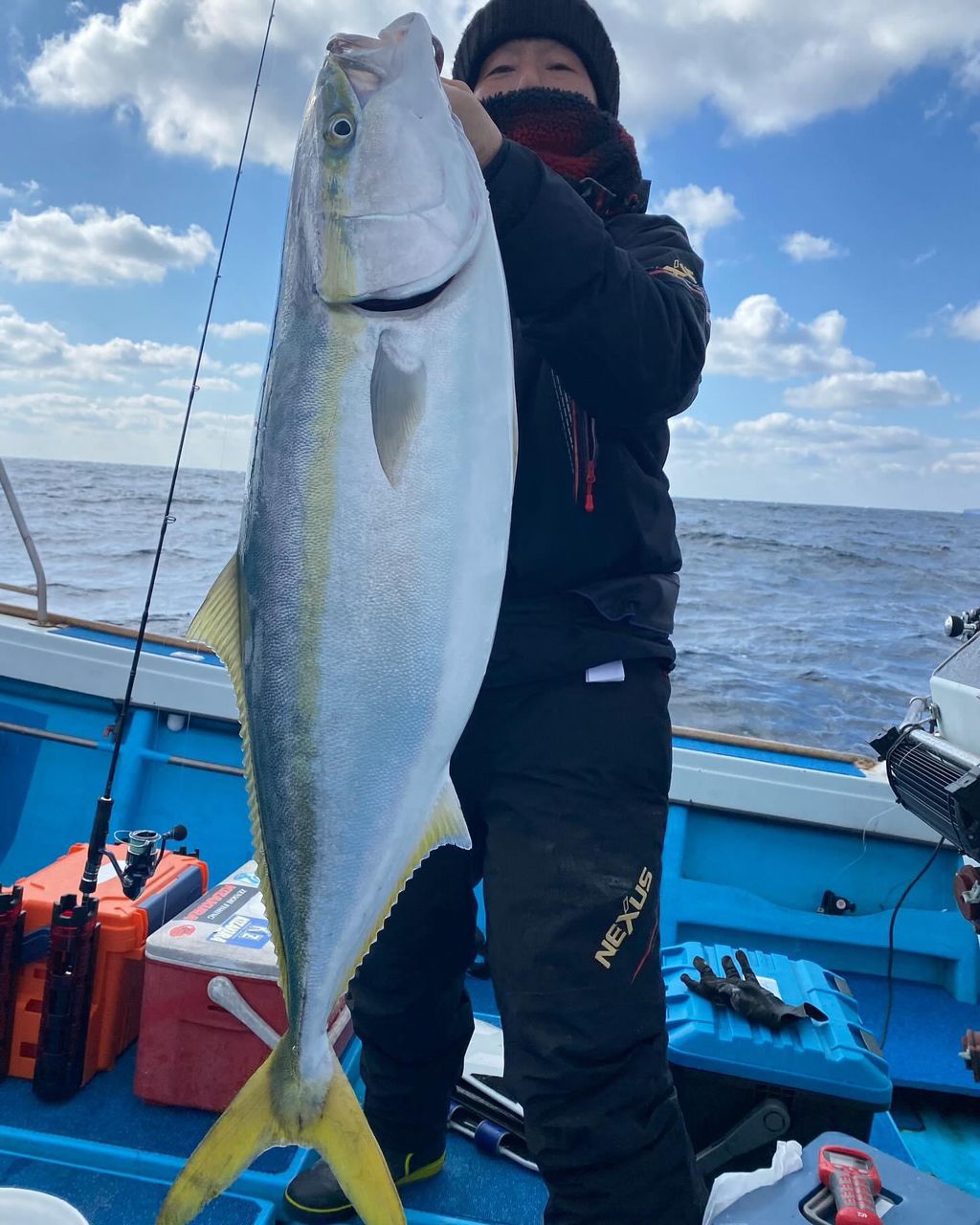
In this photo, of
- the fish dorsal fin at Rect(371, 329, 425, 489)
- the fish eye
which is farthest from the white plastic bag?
the fish eye

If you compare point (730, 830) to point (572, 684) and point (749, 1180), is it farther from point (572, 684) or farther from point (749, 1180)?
point (572, 684)

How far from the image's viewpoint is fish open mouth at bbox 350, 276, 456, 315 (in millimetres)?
1263

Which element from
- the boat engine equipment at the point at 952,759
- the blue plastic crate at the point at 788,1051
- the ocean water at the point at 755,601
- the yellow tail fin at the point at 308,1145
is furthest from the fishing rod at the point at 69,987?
the ocean water at the point at 755,601

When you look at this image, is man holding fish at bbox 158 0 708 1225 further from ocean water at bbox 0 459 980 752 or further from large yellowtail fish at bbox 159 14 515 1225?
ocean water at bbox 0 459 980 752

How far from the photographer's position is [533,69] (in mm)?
1967

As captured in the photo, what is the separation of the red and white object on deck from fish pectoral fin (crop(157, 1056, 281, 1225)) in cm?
104

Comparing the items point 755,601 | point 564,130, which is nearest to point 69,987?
point 564,130

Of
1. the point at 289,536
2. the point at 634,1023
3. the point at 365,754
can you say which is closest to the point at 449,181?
the point at 289,536

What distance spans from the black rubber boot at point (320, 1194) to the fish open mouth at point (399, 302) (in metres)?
1.89

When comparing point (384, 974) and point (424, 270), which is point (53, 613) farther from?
point (424, 270)

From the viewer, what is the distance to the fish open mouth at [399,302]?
49.7 inches

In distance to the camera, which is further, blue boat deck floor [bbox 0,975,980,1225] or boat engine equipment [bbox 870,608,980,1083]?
boat engine equipment [bbox 870,608,980,1083]

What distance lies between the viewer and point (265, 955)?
2432 mm

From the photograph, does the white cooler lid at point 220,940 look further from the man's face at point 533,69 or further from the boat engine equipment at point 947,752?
the man's face at point 533,69
